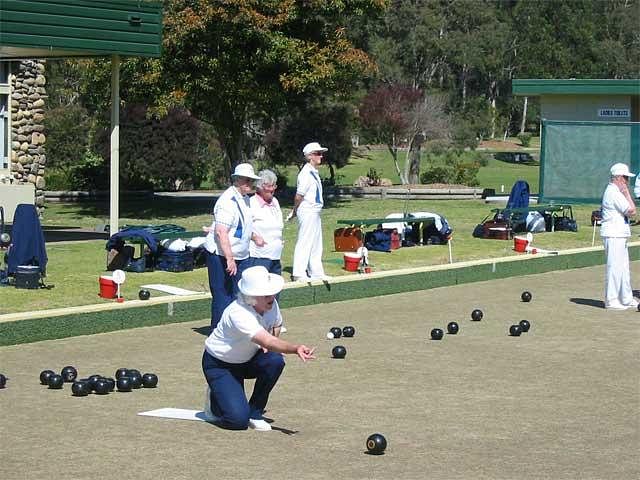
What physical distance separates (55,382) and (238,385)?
1805 millimetres

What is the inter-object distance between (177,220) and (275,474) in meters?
17.9

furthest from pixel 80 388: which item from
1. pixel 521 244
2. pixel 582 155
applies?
pixel 582 155

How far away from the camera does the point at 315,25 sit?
85.7 feet

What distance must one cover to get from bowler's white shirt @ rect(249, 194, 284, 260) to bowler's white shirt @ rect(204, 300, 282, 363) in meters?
3.63

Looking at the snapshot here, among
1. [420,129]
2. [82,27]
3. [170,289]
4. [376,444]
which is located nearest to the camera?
[376,444]

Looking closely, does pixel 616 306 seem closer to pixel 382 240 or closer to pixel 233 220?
pixel 382 240

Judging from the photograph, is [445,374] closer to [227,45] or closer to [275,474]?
[275,474]

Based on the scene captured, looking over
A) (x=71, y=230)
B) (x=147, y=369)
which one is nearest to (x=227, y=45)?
(x=71, y=230)

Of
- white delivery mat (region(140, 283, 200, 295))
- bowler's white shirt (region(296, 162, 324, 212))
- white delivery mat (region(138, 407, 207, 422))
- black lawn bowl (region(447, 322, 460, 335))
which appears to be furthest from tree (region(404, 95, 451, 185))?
white delivery mat (region(138, 407, 207, 422))

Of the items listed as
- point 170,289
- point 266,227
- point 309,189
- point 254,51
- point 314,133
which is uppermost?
point 254,51

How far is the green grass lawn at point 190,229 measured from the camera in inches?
493

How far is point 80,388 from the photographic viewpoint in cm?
852

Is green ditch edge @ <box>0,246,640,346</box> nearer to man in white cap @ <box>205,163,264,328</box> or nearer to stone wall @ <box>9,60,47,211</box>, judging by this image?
man in white cap @ <box>205,163,264,328</box>

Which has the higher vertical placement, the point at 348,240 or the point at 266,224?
the point at 266,224
